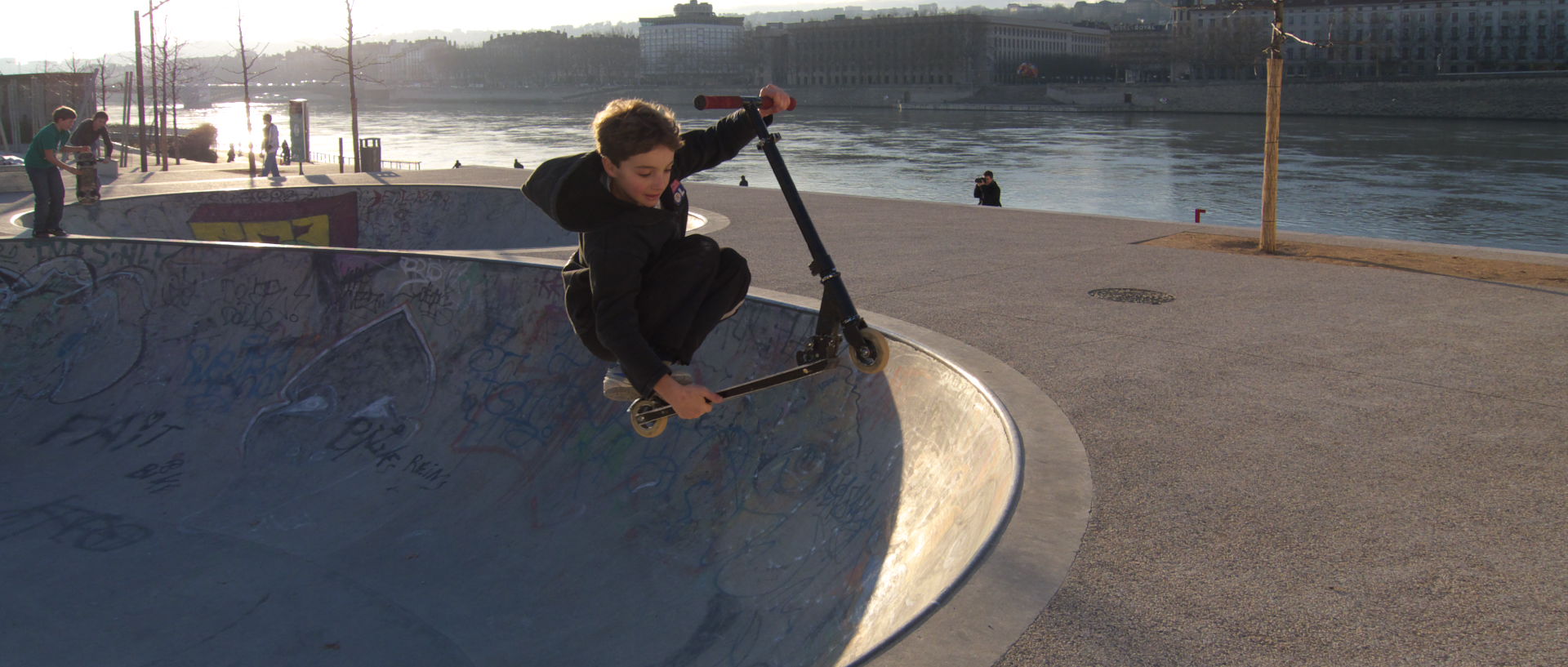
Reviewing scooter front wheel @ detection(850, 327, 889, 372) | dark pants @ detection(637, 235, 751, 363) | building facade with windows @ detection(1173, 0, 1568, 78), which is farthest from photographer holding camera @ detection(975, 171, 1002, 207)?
building facade with windows @ detection(1173, 0, 1568, 78)

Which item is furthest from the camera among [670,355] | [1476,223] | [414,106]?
[414,106]

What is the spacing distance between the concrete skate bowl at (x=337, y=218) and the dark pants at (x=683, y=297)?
1125cm

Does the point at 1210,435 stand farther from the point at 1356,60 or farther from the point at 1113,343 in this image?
the point at 1356,60

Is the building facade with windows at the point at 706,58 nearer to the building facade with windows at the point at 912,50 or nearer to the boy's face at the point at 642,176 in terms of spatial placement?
the building facade with windows at the point at 912,50

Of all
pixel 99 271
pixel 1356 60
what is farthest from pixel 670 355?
pixel 1356 60

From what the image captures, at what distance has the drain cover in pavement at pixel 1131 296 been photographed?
31.0 feet

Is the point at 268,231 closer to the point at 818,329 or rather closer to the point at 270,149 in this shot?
the point at 270,149

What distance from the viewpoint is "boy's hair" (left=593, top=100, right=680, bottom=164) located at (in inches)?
132

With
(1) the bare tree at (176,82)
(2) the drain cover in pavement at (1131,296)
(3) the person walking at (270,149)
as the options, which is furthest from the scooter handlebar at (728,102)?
(1) the bare tree at (176,82)

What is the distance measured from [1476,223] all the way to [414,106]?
151467 millimetres

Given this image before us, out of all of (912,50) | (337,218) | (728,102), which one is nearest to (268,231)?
(337,218)

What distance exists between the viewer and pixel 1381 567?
4.10 metres

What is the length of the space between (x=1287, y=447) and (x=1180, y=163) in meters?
52.2

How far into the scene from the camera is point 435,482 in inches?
283
